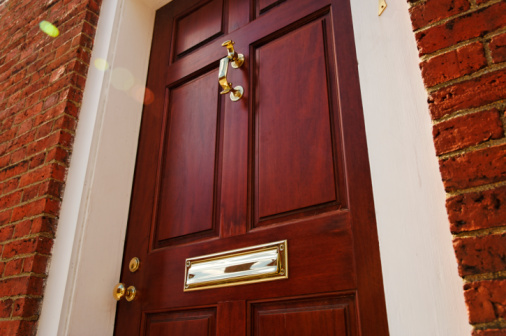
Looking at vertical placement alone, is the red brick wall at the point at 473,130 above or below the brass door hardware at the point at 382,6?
below

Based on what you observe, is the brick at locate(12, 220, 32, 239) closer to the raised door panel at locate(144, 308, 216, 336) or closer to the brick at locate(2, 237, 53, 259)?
the brick at locate(2, 237, 53, 259)

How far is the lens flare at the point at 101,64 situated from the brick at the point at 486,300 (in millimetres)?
1825

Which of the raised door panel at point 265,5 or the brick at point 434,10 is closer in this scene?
the brick at point 434,10

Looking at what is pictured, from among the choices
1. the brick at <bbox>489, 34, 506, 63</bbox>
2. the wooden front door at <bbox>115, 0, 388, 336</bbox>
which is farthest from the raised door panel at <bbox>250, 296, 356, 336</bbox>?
the brick at <bbox>489, 34, 506, 63</bbox>

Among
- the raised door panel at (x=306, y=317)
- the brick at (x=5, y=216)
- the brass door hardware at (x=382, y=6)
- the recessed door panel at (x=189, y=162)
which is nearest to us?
the raised door panel at (x=306, y=317)

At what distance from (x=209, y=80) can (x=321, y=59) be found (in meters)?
0.59

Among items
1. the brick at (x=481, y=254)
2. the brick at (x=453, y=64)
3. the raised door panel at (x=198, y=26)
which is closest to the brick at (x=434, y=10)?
the brick at (x=453, y=64)

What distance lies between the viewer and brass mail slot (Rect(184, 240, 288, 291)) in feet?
4.50

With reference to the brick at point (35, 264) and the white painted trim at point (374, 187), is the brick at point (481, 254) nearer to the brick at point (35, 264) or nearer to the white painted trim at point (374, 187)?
the white painted trim at point (374, 187)

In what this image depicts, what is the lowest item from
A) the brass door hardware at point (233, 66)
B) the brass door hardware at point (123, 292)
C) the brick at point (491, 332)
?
the brick at point (491, 332)

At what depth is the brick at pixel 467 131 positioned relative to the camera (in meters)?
0.92

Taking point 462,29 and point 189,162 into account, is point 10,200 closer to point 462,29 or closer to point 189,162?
point 189,162

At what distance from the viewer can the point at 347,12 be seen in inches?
59.7

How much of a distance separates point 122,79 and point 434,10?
151 centimetres
